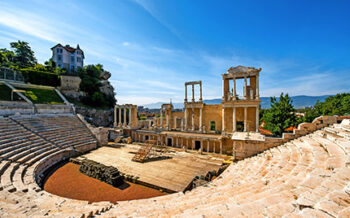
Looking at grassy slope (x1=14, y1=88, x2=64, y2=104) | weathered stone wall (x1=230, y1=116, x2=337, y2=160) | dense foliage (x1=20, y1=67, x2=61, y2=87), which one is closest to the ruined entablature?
weathered stone wall (x1=230, y1=116, x2=337, y2=160)

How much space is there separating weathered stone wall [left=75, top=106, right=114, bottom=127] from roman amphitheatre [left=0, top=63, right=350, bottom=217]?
803 centimetres

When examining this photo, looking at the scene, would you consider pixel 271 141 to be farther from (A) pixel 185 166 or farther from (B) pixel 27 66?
(B) pixel 27 66

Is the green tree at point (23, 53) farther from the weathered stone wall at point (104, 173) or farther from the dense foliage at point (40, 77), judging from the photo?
the weathered stone wall at point (104, 173)

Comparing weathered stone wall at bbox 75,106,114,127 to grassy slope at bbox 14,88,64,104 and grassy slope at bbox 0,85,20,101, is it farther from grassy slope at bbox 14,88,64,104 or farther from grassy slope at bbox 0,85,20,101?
grassy slope at bbox 0,85,20,101

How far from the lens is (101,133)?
19984mm

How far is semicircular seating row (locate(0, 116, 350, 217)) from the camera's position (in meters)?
3.44

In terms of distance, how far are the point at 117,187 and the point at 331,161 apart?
11617mm

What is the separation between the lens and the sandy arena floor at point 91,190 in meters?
9.05

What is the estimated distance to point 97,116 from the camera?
115 ft

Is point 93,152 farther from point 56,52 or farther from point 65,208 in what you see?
point 56,52

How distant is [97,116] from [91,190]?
28775mm

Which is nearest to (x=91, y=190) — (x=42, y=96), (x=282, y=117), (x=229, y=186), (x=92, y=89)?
(x=229, y=186)

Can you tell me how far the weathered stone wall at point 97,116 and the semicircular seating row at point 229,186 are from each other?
1474 centimetres

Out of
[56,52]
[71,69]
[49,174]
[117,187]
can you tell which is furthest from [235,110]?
[56,52]
